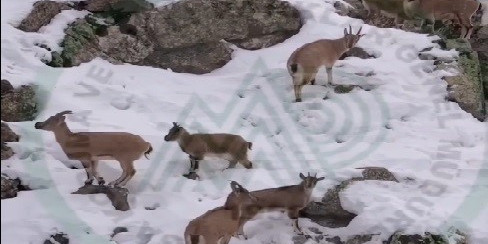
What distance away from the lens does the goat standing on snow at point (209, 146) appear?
301 inches

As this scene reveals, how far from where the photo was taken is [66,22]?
1037 centimetres

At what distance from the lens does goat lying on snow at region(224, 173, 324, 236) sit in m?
6.53

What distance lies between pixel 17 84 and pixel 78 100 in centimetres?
82

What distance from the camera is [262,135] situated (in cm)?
887

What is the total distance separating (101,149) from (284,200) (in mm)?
2025

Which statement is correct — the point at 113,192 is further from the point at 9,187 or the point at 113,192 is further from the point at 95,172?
the point at 9,187

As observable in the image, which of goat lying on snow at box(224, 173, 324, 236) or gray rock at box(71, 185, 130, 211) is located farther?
gray rock at box(71, 185, 130, 211)

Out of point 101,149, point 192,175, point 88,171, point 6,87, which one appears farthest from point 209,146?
point 6,87

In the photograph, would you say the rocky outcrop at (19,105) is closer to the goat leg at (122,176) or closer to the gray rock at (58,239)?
the goat leg at (122,176)

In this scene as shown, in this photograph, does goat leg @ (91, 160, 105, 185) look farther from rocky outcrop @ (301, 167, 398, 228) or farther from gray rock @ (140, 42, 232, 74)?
gray rock @ (140, 42, 232, 74)

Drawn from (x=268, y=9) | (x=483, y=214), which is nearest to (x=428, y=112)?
(x=483, y=214)

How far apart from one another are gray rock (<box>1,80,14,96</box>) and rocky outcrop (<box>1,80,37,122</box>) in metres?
0.04

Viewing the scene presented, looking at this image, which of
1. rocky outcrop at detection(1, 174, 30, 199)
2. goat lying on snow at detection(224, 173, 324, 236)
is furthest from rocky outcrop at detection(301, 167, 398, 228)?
rocky outcrop at detection(1, 174, 30, 199)

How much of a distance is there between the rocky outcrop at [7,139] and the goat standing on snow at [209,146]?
5.71ft
